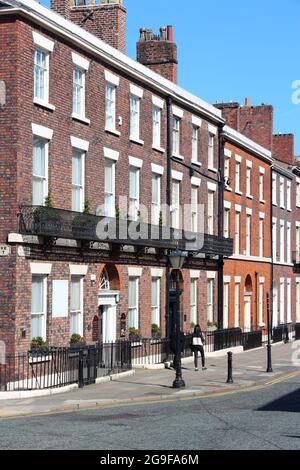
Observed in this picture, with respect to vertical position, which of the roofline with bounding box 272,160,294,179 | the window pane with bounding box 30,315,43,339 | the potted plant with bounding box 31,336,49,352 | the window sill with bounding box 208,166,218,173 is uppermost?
the roofline with bounding box 272,160,294,179

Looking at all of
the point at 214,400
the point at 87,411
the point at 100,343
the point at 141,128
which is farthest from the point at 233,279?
the point at 87,411

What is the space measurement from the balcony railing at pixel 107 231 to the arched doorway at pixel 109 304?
1.20 meters

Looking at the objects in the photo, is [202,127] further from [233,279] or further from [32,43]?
[32,43]

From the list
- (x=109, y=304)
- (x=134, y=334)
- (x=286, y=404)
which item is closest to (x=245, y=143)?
(x=134, y=334)

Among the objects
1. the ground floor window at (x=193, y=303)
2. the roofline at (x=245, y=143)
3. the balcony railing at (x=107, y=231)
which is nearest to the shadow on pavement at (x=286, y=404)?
the balcony railing at (x=107, y=231)

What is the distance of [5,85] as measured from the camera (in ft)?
83.3

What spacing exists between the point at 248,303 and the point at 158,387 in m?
23.5

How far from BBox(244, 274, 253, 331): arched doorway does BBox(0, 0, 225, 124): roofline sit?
10922mm

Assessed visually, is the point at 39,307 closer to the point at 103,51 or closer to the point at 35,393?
the point at 35,393

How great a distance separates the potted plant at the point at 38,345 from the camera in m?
25.6

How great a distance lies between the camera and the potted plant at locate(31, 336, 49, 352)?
25578 mm

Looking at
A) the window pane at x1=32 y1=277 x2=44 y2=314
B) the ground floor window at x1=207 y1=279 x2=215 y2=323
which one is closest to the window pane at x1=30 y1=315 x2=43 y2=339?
the window pane at x1=32 y1=277 x2=44 y2=314

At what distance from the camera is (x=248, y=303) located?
4944cm

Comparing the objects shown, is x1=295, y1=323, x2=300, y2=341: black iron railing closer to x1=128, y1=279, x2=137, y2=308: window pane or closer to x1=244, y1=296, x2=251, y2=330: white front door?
x1=244, y1=296, x2=251, y2=330: white front door
